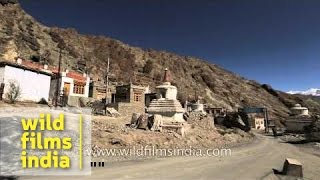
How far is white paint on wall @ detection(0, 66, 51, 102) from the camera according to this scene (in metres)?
32.7

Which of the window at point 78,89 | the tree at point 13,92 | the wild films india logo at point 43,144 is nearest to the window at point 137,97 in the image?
the window at point 78,89

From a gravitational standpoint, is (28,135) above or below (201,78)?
below

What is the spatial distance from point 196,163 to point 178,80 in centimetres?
Answer: 9265

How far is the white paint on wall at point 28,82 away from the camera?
32.7m

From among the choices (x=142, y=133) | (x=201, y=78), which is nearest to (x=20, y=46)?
(x=142, y=133)

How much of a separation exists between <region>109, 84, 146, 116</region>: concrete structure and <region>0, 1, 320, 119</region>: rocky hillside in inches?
844

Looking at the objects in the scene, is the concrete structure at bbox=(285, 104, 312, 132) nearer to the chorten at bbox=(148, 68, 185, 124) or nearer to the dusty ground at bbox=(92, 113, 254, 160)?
the dusty ground at bbox=(92, 113, 254, 160)

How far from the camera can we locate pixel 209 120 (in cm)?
4009

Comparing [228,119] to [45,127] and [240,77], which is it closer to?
[45,127]

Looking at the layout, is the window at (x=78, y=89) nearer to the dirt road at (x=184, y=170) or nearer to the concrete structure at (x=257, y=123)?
the dirt road at (x=184, y=170)

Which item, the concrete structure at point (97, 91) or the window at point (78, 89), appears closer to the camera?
the window at point (78, 89)

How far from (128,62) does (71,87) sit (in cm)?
5171

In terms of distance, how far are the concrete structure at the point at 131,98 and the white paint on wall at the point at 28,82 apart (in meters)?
11.1

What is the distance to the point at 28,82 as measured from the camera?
115ft
